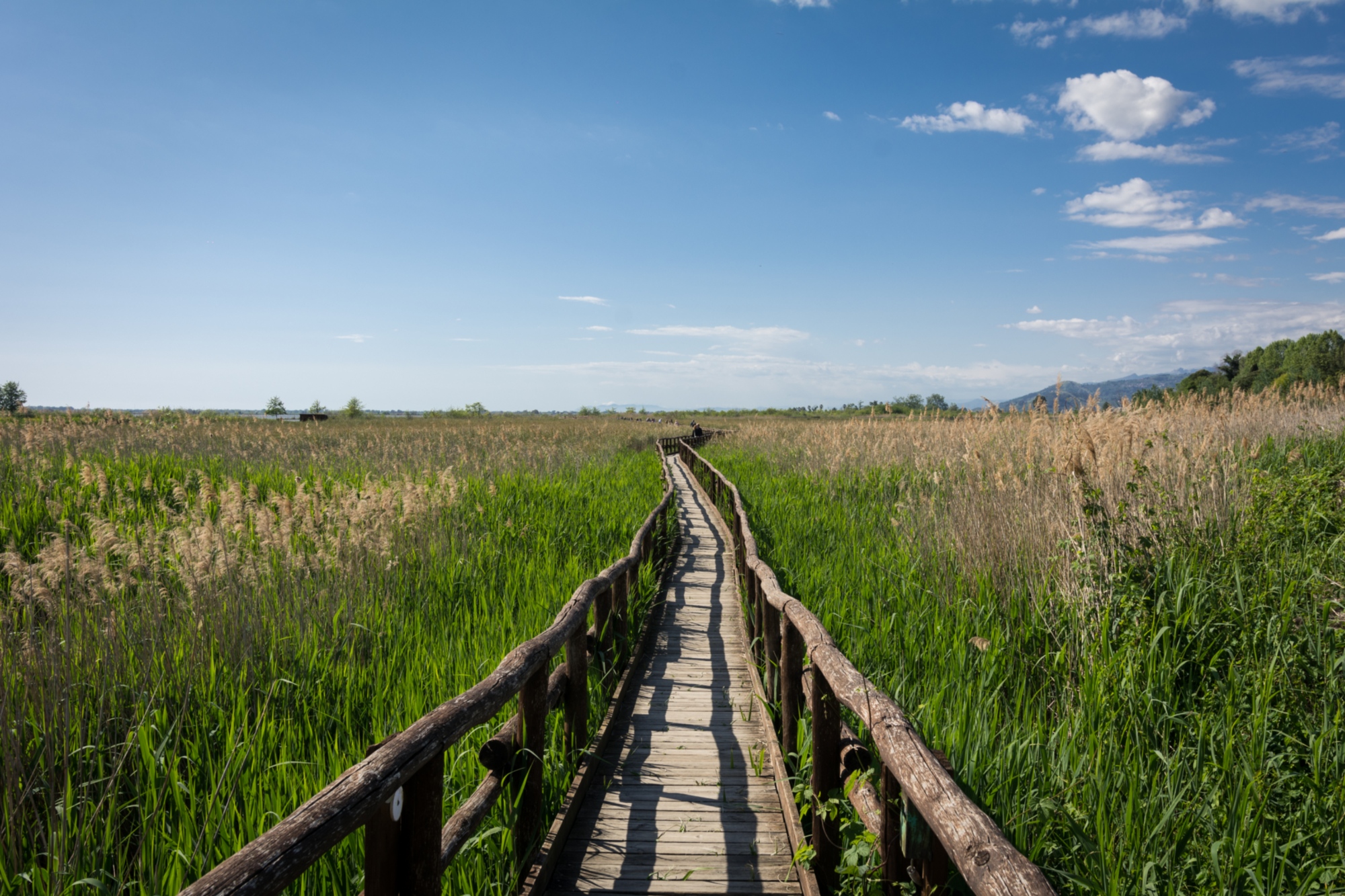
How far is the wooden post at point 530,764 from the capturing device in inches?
→ 123

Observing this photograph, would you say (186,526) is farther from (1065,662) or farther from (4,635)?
(1065,662)

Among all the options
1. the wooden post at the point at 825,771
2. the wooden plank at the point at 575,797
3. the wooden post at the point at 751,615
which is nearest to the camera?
the wooden plank at the point at 575,797

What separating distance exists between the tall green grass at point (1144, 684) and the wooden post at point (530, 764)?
156 centimetres

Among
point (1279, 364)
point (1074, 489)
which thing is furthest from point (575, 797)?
point (1279, 364)

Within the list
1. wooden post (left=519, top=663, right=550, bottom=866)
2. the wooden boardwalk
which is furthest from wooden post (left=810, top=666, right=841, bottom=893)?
wooden post (left=519, top=663, right=550, bottom=866)

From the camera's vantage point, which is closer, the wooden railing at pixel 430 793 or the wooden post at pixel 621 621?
the wooden railing at pixel 430 793

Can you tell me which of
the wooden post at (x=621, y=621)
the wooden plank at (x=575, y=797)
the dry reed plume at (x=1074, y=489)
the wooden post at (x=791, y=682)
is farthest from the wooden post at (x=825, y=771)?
the wooden post at (x=621, y=621)

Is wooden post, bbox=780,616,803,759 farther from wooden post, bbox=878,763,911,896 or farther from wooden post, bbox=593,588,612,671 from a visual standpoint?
wooden post, bbox=593,588,612,671

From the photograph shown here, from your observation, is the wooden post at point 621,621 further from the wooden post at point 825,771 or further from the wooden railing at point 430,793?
the wooden post at point 825,771

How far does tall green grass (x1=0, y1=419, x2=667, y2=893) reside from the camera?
2.77 meters

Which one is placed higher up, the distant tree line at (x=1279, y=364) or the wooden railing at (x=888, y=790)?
the distant tree line at (x=1279, y=364)

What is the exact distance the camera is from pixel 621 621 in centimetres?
619

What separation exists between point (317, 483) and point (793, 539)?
6.06m

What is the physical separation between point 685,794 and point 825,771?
42.6 inches
